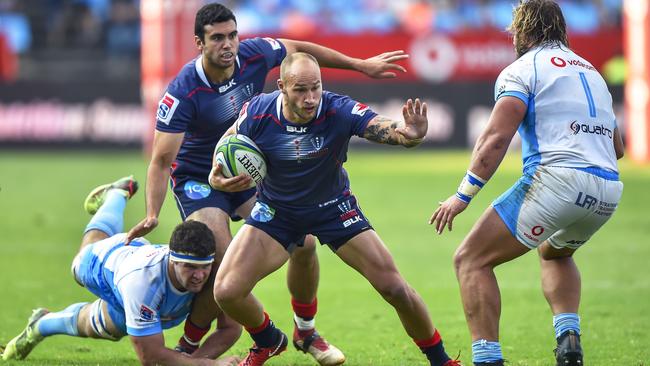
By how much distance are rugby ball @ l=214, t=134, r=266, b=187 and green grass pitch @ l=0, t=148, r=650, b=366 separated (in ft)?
5.47

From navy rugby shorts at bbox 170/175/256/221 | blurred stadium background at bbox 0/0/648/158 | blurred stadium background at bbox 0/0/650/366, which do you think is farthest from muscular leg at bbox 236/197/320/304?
Answer: blurred stadium background at bbox 0/0/648/158

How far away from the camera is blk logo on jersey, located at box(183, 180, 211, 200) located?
8.16 meters

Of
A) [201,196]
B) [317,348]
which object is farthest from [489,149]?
[201,196]

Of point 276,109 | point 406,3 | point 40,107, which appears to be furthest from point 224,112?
point 406,3

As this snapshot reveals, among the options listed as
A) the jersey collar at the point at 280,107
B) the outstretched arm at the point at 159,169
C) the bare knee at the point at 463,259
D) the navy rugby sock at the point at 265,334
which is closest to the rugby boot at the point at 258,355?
the navy rugby sock at the point at 265,334

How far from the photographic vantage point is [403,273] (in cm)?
1193

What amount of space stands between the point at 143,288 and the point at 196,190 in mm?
1220

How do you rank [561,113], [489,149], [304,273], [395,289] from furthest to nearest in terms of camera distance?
[304,273], [395,289], [561,113], [489,149]

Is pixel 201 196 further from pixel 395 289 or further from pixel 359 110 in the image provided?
pixel 395 289

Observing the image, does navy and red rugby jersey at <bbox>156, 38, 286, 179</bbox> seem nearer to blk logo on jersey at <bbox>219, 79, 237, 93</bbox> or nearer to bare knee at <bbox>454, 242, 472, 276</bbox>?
blk logo on jersey at <bbox>219, 79, 237, 93</bbox>

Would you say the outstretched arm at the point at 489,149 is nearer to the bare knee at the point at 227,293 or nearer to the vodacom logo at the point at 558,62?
the vodacom logo at the point at 558,62

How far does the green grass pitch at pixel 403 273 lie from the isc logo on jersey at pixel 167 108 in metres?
1.75

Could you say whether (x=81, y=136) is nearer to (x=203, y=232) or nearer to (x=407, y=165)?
(x=407, y=165)

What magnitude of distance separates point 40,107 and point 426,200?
11.6 m
